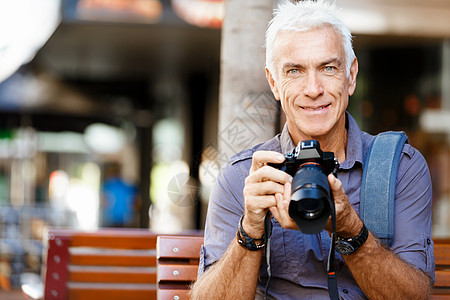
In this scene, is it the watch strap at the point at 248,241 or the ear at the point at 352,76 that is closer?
the watch strap at the point at 248,241

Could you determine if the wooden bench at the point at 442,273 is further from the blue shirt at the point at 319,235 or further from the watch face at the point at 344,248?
the watch face at the point at 344,248

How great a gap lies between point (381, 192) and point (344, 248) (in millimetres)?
272

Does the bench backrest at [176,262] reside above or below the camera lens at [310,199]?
below

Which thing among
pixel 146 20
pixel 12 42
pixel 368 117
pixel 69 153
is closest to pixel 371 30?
pixel 368 117

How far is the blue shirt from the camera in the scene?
219 cm

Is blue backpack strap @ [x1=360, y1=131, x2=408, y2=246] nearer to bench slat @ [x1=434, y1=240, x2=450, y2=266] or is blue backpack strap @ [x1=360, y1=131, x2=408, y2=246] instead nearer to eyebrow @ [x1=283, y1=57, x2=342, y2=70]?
eyebrow @ [x1=283, y1=57, x2=342, y2=70]

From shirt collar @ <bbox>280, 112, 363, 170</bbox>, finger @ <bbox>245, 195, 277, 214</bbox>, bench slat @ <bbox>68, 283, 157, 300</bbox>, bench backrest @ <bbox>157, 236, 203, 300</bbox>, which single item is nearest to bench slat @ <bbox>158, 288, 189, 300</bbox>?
bench backrest @ <bbox>157, 236, 203, 300</bbox>

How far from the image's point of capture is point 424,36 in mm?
8656

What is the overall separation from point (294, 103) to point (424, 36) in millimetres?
6853

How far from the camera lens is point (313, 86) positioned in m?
2.26

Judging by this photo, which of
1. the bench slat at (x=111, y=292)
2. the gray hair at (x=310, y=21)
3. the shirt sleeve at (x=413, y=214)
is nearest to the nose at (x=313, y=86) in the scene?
the gray hair at (x=310, y=21)

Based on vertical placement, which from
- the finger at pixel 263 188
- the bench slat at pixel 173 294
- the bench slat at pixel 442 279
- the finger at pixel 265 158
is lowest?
the bench slat at pixel 173 294

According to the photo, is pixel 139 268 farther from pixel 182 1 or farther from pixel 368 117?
pixel 368 117

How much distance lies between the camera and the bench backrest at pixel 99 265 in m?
3.61
